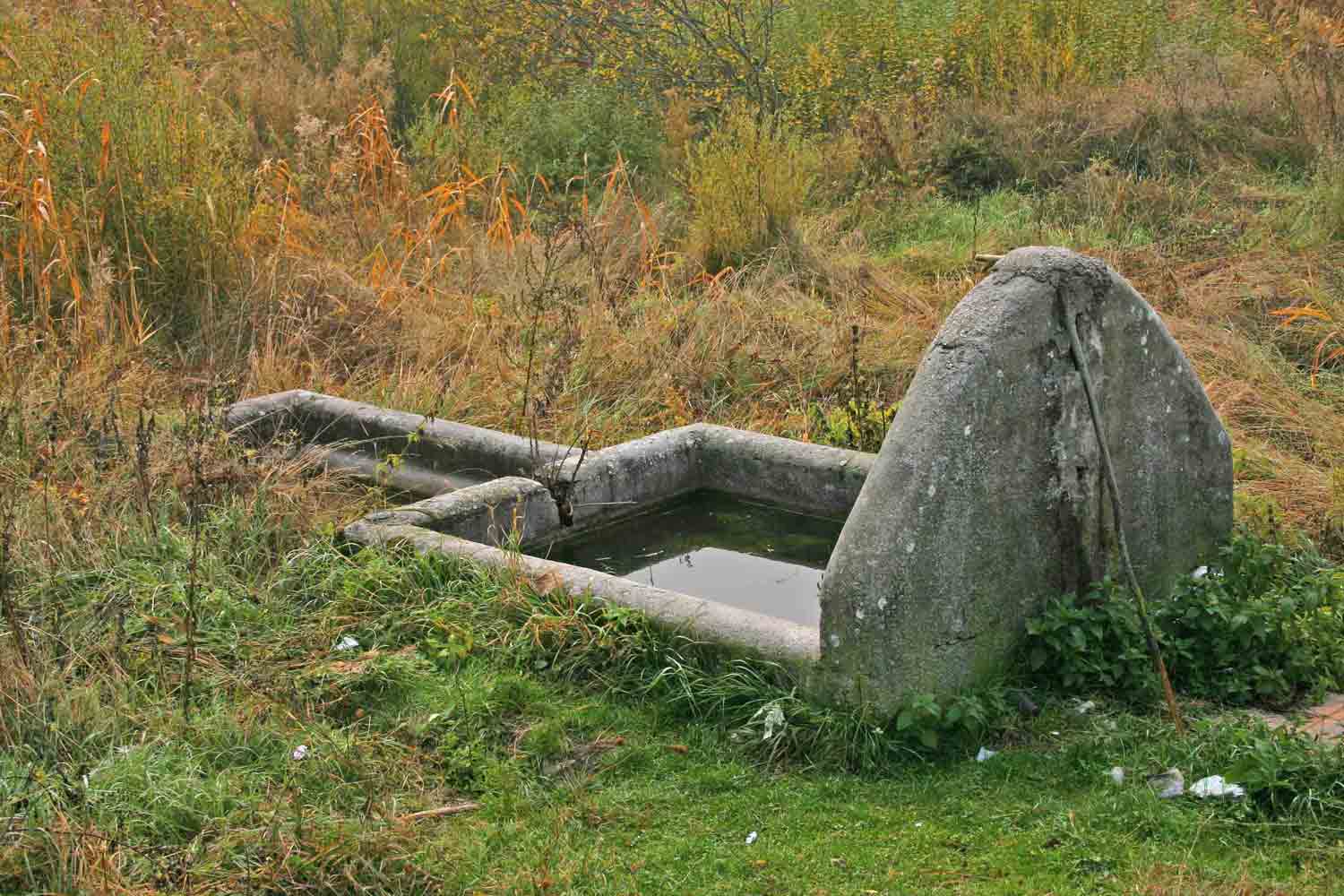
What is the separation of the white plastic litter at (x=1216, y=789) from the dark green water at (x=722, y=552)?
4.52ft

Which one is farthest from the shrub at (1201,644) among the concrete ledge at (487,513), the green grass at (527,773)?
the concrete ledge at (487,513)

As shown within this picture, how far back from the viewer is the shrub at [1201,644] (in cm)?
387

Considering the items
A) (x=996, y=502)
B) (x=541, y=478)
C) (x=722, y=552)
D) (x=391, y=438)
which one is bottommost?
(x=391, y=438)

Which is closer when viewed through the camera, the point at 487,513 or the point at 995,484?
the point at 995,484

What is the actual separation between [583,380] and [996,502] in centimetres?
319

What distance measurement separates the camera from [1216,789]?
11.1ft

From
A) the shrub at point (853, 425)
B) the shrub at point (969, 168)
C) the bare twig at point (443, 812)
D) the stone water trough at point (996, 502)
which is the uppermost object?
the stone water trough at point (996, 502)

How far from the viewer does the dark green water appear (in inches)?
186

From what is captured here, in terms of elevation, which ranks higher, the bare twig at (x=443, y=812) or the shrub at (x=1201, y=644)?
the shrub at (x=1201, y=644)

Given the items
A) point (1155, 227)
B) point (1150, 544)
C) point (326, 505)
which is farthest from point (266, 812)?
point (1155, 227)

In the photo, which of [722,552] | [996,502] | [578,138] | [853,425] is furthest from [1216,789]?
[578,138]

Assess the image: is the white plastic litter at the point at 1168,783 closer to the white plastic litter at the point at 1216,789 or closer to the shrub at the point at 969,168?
the white plastic litter at the point at 1216,789

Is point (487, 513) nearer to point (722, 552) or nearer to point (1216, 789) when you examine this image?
point (722, 552)

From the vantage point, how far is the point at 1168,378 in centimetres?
417
